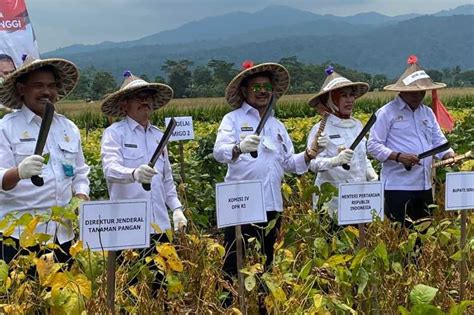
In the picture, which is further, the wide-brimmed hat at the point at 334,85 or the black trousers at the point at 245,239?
the wide-brimmed hat at the point at 334,85

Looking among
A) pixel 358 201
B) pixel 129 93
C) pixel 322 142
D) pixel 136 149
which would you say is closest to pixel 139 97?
pixel 129 93

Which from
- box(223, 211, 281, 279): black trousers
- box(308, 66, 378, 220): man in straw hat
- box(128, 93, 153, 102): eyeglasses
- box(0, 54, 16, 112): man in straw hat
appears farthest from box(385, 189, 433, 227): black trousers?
box(0, 54, 16, 112): man in straw hat

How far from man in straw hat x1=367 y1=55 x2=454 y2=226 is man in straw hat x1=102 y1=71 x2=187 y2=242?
1.33 m

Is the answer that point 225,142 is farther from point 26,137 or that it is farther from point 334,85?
point 26,137

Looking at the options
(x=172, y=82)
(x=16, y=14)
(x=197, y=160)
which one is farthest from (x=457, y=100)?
(x=172, y=82)

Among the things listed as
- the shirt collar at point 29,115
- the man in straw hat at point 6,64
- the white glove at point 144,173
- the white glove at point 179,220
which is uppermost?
the man in straw hat at point 6,64

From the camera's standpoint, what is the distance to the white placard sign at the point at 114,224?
1.64 m

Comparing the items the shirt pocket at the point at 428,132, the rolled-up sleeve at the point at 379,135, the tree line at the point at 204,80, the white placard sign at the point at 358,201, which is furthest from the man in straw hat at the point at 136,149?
the tree line at the point at 204,80

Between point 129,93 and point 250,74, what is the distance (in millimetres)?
633

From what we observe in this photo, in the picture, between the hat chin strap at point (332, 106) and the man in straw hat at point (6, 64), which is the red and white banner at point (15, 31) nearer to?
the man in straw hat at point (6, 64)

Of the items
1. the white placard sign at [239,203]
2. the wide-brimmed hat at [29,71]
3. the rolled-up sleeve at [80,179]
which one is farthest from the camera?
the rolled-up sleeve at [80,179]

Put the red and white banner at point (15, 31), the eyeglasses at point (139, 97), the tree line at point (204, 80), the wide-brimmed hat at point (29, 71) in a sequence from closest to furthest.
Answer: the wide-brimmed hat at point (29, 71), the eyeglasses at point (139, 97), the red and white banner at point (15, 31), the tree line at point (204, 80)

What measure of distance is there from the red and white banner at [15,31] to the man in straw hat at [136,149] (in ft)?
6.67

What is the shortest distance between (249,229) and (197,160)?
2531 mm
